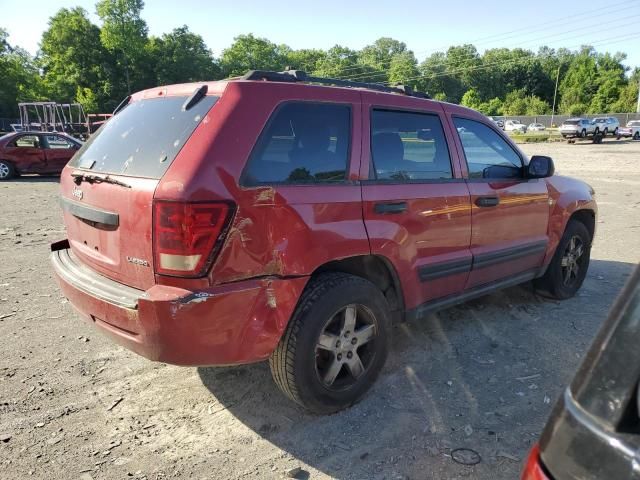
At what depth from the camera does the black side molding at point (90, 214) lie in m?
2.63

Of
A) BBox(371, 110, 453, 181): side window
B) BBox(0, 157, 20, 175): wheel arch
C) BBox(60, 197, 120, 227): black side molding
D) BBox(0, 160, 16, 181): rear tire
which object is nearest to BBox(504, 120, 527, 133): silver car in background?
BBox(0, 157, 20, 175): wheel arch

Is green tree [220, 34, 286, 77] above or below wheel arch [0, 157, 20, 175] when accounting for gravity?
above

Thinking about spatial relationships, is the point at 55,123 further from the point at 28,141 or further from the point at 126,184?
the point at 126,184

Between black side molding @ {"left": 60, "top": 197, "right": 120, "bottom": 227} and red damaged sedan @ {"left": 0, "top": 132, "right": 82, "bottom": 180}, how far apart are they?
1299cm

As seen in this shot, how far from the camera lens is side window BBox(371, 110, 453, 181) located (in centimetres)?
318

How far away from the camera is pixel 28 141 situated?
563 inches

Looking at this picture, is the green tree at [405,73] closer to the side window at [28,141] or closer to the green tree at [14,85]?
the green tree at [14,85]

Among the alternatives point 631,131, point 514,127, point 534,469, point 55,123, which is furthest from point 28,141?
point 514,127

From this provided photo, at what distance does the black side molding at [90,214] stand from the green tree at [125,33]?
214ft

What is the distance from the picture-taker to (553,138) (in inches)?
1713

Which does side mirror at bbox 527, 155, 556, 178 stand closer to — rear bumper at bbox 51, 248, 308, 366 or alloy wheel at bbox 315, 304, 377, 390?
alloy wheel at bbox 315, 304, 377, 390

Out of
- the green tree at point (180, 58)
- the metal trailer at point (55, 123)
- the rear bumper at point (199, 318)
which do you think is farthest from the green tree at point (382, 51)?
the rear bumper at point (199, 318)

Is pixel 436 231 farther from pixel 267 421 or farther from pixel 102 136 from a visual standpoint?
pixel 102 136

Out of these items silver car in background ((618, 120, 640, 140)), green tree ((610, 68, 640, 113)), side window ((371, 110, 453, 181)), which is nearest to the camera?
side window ((371, 110, 453, 181))
